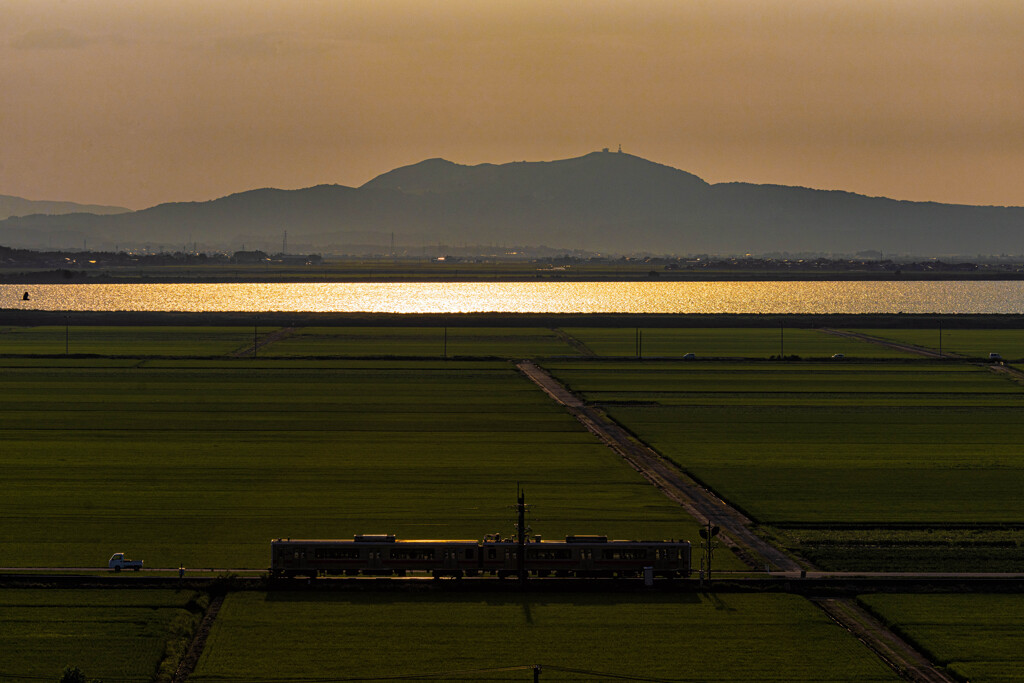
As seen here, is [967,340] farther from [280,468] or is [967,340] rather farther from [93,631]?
[93,631]

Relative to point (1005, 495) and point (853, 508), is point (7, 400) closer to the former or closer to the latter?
point (853, 508)

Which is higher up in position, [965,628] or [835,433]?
[835,433]

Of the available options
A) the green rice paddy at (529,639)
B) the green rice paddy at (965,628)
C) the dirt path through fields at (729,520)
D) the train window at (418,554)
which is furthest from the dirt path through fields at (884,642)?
the train window at (418,554)

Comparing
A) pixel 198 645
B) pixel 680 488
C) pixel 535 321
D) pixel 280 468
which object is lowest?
pixel 198 645

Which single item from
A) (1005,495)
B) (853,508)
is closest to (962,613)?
(853,508)

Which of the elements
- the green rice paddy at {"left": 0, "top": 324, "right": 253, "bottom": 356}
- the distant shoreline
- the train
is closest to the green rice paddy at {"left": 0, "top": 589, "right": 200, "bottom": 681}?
the train

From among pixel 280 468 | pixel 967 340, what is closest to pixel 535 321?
pixel 967 340
